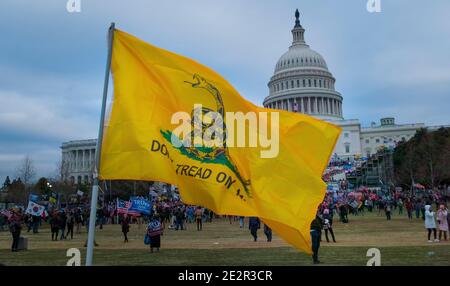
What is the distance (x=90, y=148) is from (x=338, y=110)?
81251 mm

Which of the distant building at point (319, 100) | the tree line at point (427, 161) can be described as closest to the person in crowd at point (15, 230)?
the tree line at point (427, 161)

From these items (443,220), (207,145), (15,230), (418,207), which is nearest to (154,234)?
(15,230)

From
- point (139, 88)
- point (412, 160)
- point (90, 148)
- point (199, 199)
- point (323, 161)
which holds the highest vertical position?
point (90, 148)

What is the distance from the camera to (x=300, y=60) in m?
153

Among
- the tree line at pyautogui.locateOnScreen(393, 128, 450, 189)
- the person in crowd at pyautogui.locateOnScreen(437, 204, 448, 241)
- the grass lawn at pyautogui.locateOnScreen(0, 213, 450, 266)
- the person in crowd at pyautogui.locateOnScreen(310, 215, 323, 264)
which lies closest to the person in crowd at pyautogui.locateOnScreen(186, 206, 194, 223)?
the grass lawn at pyautogui.locateOnScreen(0, 213, 450, 266)

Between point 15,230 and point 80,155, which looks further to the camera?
point 80,155

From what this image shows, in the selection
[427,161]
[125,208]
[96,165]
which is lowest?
[96,165]

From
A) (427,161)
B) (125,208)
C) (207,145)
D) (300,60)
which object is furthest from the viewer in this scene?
(300,60)

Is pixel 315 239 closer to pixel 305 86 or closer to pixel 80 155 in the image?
pixel 305 86

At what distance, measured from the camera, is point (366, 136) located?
499 ft

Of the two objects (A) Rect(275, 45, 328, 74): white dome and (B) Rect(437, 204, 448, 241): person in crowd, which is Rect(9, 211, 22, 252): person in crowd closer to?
(B) Rect(437, 204, 448, 241): person in crowd

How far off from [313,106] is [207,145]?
473 feet
